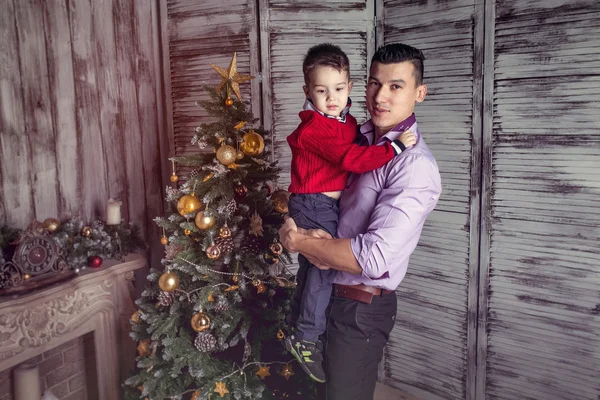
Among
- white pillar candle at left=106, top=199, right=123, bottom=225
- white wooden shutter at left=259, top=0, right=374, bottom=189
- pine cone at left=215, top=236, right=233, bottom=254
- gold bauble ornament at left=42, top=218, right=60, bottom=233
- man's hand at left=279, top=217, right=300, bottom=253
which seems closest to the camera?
man's hand at left=279, top=217, right=300, bottom=253

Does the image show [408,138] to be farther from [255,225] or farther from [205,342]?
[205,342]

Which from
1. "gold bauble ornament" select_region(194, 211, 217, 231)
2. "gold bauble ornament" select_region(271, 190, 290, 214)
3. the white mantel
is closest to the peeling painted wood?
the white mantel

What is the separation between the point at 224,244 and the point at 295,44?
1541 mm

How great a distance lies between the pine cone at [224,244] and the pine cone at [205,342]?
0.40 meters

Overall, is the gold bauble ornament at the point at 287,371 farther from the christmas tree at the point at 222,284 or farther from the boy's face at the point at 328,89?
the boy's face at the point at 328,89

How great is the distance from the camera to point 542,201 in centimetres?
269

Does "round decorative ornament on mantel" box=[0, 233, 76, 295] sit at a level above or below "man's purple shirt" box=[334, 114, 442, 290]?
below

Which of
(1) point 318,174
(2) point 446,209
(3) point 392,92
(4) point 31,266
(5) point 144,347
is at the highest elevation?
(3) point 392,92

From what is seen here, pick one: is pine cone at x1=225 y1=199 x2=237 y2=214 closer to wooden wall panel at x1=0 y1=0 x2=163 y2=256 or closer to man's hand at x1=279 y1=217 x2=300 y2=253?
man's hand at x1=279 y1=217 x2=300 y2=253

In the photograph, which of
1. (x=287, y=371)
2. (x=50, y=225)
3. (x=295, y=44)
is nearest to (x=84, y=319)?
(x=50, y=225)

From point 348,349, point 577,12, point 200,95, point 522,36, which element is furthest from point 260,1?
point 348,349

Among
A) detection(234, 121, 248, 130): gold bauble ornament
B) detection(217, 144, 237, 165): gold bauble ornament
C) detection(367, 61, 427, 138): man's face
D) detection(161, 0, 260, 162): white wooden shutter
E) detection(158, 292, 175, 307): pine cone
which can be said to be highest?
detection(161, 0, 260, 162): white wooden shutter

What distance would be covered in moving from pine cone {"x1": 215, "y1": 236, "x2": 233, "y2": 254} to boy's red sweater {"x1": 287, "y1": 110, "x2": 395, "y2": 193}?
531mm

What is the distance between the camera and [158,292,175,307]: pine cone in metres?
2.41
